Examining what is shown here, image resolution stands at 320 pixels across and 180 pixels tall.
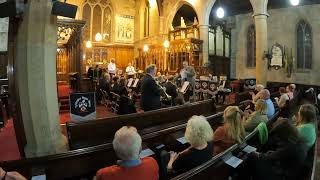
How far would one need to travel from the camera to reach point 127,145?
2.34 m

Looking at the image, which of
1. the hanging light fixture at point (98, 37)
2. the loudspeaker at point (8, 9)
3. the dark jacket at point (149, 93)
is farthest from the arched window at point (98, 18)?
the loudspeaker at point (8, 9)

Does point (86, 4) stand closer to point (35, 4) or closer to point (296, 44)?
point (296, 44)

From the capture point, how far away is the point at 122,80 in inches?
405

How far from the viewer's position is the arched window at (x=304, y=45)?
16422mm

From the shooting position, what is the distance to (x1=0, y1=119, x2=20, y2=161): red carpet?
490 centimetres

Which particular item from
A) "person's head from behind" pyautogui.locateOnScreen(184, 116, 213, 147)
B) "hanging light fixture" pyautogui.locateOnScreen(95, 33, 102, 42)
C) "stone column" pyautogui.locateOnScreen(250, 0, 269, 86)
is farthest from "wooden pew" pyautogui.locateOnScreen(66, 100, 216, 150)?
"hanging light fixture" pyautogui.locateOnScreen(95, 33, 102, 42)

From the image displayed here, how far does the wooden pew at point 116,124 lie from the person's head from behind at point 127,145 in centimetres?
182

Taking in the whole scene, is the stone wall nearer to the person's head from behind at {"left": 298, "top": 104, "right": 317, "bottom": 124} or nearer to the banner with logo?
the person's head from behind at {"left": 298, "top": 104, "right": 317, "bottom": 124}

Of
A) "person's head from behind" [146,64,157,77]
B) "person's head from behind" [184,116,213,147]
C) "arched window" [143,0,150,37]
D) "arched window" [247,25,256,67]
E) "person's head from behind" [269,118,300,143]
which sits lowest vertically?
"person's head from behind" [269,118,300,143]

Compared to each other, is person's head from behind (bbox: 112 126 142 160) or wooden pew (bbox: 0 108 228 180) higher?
person's head from behind (bbox: 112 126 142 160)

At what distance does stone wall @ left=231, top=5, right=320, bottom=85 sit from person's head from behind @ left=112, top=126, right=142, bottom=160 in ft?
52.1

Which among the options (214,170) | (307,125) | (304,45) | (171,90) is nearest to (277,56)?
(304,45)

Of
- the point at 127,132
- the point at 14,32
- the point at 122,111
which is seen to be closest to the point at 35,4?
the point at 14,32

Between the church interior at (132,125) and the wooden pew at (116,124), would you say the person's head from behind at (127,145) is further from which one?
the wooden pew at (116,124)
